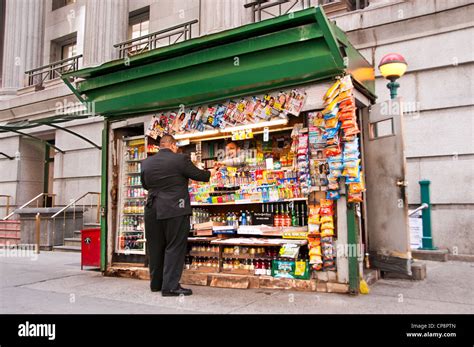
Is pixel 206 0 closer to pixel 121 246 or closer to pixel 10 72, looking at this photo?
pixel 121 246

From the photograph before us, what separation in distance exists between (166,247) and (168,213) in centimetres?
53

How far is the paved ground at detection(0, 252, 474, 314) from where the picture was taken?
199 inches

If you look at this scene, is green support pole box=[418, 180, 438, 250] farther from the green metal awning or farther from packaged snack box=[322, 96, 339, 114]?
packaged snack box=[322, 96, 339, 114]

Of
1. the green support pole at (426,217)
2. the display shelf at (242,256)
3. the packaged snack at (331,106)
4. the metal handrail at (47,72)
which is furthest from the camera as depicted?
the metal handrail at (47,72)

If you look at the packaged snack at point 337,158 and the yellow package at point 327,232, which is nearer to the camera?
the packaged snack at point 337,158

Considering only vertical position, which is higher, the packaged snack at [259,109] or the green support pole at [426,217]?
the packaged snack at [259,109]

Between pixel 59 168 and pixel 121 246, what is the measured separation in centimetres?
990

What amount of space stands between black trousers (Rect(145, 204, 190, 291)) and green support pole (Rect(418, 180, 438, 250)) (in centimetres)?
581

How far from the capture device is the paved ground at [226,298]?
5.06 metres

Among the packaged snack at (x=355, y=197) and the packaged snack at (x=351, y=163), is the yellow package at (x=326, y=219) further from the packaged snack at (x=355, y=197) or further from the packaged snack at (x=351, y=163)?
the packaged snack at (x=351, y=163)

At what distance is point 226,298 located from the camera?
565 centimetres

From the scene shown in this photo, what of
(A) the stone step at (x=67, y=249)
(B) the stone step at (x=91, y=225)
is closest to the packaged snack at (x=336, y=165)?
(A) the stone step at (x=67, y=249)

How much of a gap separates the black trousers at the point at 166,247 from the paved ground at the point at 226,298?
0.27 meters
